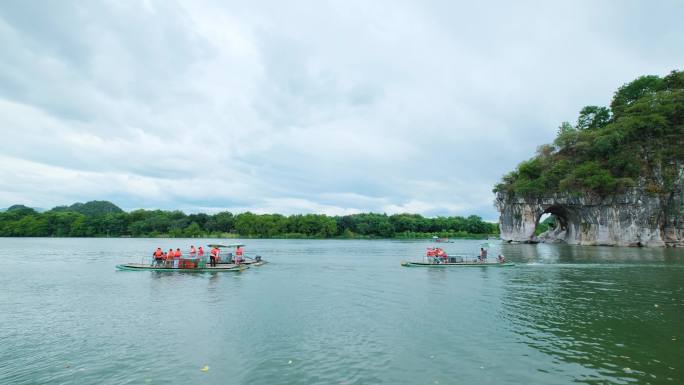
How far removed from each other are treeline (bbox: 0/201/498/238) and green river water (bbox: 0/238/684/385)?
136173mm

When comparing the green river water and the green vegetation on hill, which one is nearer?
the green river water

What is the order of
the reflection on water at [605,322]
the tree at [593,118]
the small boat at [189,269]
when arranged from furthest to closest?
1. the tree at [593,118]
2. the small boat at [189,269]
3. the reflection on water at [605,322]

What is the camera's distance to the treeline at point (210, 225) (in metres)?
163

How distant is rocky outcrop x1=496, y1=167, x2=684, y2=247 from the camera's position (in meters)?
80.0

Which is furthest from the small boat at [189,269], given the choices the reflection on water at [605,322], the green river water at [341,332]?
the reflection on water at [605,322]

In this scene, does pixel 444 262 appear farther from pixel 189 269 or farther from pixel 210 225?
pixel 210 225

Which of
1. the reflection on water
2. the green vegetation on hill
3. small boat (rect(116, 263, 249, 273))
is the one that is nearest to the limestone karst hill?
the green vegetation on hill

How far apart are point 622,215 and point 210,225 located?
143344 millimetres

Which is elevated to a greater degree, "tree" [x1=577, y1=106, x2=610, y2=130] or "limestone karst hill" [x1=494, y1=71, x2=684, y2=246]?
"tree" [x1=577, y1=106, x2=610, y2=130]

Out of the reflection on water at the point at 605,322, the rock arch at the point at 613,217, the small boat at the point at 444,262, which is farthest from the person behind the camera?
the rock arch at the point at 613,217

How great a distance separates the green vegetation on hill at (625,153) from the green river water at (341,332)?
200 ft

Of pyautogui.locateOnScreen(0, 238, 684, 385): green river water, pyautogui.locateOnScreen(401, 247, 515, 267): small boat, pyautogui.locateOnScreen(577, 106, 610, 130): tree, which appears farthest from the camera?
pyautogui.locateOnScreen(577, 106, 610, 130): tree

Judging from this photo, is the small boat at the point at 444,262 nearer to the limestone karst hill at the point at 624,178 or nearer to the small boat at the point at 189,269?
the small boat at the point at 189,269

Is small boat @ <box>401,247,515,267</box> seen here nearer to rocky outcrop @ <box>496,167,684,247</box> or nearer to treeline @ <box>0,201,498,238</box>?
rocky outcrop @ <box>496,167,684,247</box>
